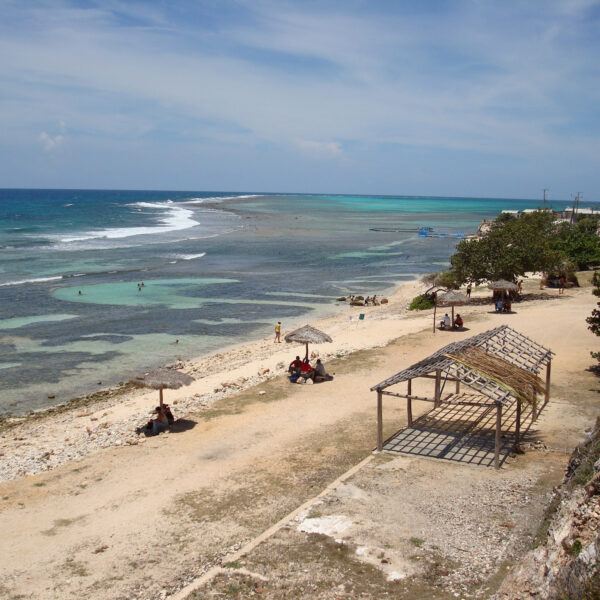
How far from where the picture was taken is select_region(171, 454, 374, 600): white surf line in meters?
7.91

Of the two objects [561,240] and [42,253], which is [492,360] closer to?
[561,240]

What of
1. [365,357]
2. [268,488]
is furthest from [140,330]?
[268,488]

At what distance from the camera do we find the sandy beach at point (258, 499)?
820 centimetres

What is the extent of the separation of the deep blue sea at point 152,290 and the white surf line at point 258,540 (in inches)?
414

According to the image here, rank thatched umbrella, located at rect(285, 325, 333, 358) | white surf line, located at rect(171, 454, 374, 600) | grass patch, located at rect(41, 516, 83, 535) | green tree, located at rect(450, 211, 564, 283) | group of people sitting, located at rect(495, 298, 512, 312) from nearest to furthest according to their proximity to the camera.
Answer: white surf line, located at rect(171, 454, 374, 600), grass patch, located at rect(41, 516, 83, 535), thatched umbrella, located at rect(285, 325, 333, 358), group of people sitting, located at rect(495, 298, 512, 312), green tree, located at rect(450, 211, 564, 283)

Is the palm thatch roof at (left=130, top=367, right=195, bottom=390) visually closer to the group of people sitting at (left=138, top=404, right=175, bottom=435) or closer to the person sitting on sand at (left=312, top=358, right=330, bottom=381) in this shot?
the group of people sitting at (left=138, top=404, right=175, bottom=435)

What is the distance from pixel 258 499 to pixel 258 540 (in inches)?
62.7

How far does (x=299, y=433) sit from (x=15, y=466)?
20.1ft

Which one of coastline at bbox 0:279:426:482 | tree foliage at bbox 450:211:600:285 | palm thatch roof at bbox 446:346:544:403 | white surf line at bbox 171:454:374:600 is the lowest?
coastline at bbox 0:279:426:482

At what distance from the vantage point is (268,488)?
36.0 feet

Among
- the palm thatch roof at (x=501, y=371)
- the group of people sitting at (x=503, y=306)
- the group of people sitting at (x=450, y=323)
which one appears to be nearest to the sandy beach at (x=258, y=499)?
the palm thatch roof at (x=501, y=371)

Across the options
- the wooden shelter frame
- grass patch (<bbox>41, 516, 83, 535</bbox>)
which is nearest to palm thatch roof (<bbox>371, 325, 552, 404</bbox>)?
the wooden shelter frame

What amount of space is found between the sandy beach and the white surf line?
31 mm

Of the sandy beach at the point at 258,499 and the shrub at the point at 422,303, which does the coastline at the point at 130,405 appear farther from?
the shrub at the point at 422,303
